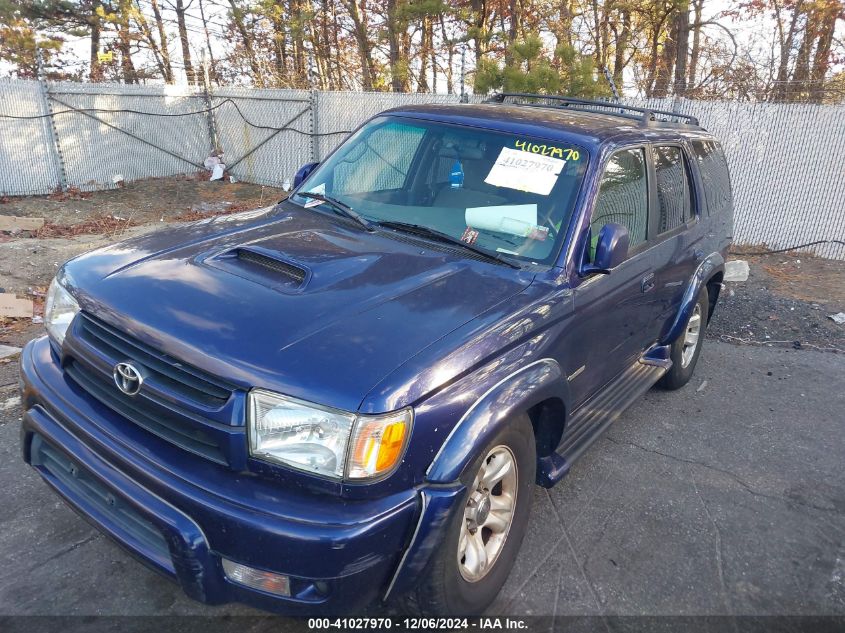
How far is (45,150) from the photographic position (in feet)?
37.9

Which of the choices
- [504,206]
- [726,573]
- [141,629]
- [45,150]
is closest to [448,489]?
[141,629]

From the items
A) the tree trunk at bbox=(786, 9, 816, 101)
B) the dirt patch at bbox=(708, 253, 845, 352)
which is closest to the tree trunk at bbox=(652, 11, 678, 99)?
the tree trunk at bbox=(786, 9, 816, 101)

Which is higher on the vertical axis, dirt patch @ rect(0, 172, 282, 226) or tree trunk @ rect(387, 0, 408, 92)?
tree trunk @ rect(387, 0, 408, 92)

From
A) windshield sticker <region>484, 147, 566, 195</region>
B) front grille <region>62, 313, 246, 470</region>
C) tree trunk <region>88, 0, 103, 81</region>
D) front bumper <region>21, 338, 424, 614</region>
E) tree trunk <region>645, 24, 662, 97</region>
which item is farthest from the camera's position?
tree trunk <region>88, 0, 103, 81</region>

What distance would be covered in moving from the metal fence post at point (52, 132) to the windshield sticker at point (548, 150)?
36.6 feet

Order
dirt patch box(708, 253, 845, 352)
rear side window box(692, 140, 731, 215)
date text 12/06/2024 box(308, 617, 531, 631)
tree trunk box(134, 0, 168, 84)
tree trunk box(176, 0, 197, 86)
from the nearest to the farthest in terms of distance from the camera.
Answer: date text 12/06/2024 box(308, 617, 531, 631) < rear side window box(692, 140, 731, 215) < dirt patch box(708, 253, 845, 352) < tree trunk box(134, 0, 168, 84) < tree trunk box(176, 0, 197, 86)

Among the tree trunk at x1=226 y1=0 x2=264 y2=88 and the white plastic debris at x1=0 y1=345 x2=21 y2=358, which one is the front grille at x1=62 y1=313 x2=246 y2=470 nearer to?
the white plastic debris at x1=0 y1=345 x2=21 y2=358

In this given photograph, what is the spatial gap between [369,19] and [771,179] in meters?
14.8

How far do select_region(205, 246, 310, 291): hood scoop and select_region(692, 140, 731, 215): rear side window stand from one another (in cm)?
327

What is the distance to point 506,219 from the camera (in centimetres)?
313

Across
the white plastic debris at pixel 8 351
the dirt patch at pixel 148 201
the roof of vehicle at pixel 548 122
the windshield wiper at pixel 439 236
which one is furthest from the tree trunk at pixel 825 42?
the white plastic debris at pixel 8 351

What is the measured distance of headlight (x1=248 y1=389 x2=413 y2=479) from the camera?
2.00 m

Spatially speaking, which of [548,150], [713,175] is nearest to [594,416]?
[548,150]

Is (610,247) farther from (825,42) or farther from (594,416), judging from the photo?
(825,42)
